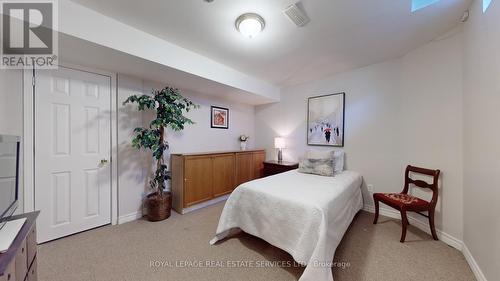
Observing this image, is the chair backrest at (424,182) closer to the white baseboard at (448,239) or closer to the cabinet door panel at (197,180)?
the white baseboard at (448,239)

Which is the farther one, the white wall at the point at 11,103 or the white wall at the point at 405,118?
the white wall at the point at 405,118

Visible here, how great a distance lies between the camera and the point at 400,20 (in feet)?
6.14

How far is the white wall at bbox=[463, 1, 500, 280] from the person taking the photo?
1349 millimetres

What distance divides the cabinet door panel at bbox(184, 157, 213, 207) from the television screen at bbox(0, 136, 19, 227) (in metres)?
1.77

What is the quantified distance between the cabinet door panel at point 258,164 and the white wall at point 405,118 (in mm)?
777

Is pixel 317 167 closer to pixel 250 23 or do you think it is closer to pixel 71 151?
pixel 250 23

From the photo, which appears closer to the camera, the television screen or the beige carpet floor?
the television screen

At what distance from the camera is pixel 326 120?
11.0 feet

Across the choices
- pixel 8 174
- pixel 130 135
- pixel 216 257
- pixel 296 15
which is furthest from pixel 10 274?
pixel 296 15

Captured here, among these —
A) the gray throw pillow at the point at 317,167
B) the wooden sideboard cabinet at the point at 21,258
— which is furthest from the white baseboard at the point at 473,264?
the wooden sideboard cabinet at the point at 21,258

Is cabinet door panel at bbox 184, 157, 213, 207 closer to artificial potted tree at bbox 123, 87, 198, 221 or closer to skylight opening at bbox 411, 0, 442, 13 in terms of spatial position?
artificial potted tree at bbox 123, 87, 198, 221

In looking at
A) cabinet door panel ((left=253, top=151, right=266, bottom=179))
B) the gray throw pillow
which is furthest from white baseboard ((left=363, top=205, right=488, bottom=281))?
cabinet door panel ((left=253, top=151, right=266, bottom=179))

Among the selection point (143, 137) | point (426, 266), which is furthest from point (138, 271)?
point (426, 266)

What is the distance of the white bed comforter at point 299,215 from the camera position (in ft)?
4.74
